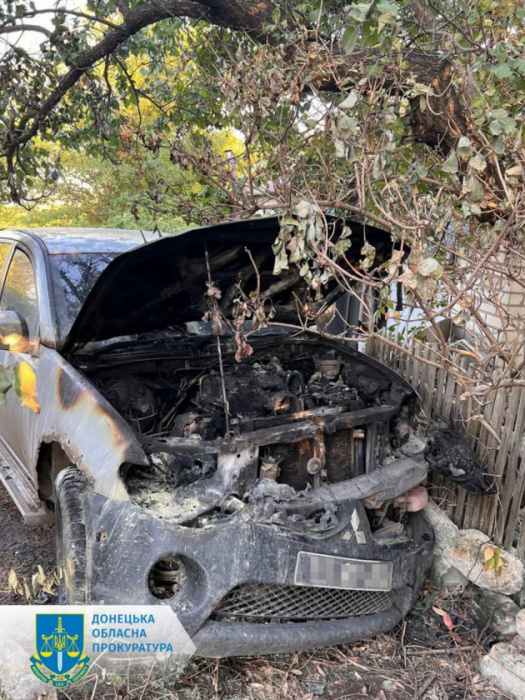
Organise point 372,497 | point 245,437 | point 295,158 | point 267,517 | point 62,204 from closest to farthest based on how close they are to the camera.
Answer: point 267,517
point 245,437
point 372,497
point 295,158
point 62,204

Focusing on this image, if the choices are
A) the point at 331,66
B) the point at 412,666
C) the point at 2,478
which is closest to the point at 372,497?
the point at 412,666

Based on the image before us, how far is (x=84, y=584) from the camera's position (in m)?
2.09

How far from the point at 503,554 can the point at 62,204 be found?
13.3 meters

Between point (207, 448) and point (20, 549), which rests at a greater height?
point (207, 448)

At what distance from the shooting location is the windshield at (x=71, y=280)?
3.09 m

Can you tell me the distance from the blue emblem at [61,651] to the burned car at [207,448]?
11cm

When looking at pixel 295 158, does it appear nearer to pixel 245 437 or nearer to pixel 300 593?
pixel 245 437

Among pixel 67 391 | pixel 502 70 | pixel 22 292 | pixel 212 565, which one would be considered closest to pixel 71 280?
pixel 22 292

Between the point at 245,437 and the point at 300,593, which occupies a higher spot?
the point at 245,437

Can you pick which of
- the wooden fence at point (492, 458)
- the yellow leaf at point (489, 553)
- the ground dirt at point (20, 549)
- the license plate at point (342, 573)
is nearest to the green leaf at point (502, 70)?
the wooden fence at point (492, 458)

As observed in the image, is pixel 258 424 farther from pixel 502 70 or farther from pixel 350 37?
pixel 502 70

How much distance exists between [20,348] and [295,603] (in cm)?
207

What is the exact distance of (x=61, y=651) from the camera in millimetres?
2137

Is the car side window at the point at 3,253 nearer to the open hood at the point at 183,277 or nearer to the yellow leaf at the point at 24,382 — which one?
the open hood at the point at 183,277
